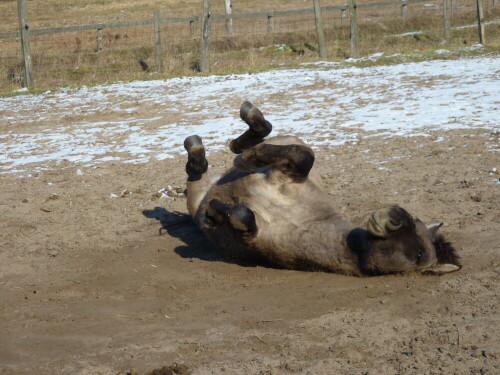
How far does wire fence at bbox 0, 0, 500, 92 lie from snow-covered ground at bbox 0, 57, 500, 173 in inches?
111

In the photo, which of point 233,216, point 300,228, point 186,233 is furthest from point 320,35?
point 233,216

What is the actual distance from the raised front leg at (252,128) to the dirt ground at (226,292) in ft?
3.10

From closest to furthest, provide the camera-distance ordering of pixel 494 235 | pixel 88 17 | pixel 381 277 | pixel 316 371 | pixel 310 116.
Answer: pixel 316 371
pixel 381 277
pixel 494 235
pixel 310 116
pixel 88 17

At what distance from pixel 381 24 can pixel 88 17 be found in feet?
54.2

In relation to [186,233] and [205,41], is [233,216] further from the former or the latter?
[205,41]

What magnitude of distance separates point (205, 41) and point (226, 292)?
1456 centimetres

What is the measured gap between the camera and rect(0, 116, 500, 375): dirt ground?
11.7 ft

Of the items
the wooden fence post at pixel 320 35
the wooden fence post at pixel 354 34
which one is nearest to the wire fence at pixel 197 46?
the wooden fence post at pixel 354 34

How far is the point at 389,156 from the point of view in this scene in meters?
8.03

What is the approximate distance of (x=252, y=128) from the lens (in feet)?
20.5

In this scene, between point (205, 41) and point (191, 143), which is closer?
point (191, 143)

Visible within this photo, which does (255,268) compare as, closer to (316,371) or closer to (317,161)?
(316,371)

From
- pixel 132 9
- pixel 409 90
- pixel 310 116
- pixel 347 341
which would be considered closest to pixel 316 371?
pixel 347 341

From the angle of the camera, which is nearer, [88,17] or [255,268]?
[255,268]
